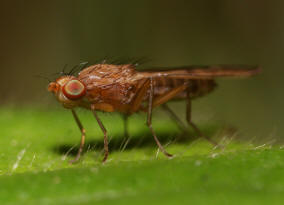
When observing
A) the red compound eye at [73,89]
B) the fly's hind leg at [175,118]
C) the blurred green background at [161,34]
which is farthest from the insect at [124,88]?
the blurred green background at [161,34]

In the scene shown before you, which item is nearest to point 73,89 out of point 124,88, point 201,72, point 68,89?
point 68,89

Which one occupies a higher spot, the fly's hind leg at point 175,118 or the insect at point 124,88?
the insect at point 124,88

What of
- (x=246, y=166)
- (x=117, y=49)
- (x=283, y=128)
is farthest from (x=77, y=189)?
(x=117, y=49)

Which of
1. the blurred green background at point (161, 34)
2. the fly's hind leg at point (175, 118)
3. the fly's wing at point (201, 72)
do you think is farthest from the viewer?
the blurred green background at point (161, 34)

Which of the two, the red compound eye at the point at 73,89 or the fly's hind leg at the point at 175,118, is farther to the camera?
the fly's hind leg at the point at 175,118

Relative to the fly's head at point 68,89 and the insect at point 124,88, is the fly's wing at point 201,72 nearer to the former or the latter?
the insect at point 124,88

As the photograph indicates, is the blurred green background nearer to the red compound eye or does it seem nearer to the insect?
the insect

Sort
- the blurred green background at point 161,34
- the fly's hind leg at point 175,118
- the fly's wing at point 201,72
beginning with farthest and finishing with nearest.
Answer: the blurred green background at point 161,34 < the fly's hind leg at point 175,118 < the fly's wing at point 201,72

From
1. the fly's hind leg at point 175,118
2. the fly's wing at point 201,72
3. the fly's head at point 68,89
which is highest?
the fly's head at point 68,89

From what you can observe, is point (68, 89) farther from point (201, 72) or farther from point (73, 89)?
point (201, 72)
